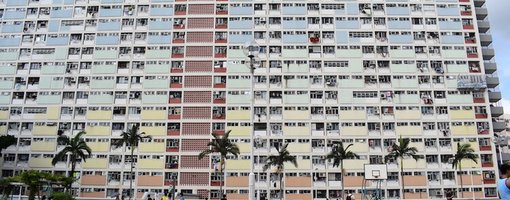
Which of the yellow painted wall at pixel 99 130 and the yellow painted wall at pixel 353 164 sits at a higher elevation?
the yellow painted wall at pixel 99 130

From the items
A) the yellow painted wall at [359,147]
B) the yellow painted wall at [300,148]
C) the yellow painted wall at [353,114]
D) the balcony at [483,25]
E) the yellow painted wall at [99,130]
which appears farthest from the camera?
the balcony at [483,25]

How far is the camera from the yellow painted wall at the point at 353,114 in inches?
2724

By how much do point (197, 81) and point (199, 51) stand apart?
526 centimetres

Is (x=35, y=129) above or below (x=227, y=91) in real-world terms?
below

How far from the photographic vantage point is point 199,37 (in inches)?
2896

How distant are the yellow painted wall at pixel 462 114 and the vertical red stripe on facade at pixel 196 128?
38246 mm

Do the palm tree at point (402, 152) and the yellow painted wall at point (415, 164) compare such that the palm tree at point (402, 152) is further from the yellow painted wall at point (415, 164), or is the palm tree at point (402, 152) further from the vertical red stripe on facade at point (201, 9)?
the vertical red stripe on facade at point (201, 9)

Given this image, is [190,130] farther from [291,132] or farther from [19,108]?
[19,108]

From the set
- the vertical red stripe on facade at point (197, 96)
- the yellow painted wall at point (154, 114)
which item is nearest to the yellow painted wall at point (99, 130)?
the yellow painted wall at point (154, 114)

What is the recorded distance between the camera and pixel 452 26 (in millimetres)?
73688

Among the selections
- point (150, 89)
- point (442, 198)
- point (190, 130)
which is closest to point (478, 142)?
point (442, 198)

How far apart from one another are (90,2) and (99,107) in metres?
19.2

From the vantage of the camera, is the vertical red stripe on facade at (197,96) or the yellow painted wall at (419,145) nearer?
the yellow painted wall at (419,145)

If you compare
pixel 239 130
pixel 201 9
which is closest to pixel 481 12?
pixel 239 130
